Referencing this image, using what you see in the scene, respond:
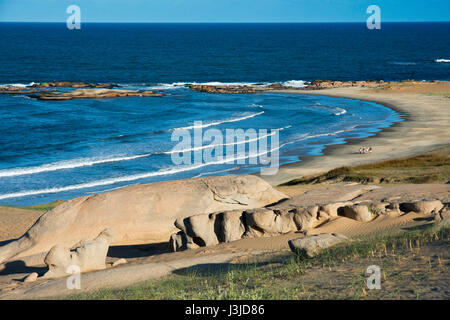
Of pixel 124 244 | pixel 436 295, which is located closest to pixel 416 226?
pixel 436 295

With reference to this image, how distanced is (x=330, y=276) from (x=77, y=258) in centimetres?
699

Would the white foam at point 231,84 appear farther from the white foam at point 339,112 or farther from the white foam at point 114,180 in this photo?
the white foam at point 114,180

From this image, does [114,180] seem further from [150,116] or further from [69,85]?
[69,85]

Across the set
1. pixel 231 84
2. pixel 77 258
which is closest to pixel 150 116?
pixel 231 84

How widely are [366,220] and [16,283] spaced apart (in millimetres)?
9659

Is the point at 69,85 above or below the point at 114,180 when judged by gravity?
above

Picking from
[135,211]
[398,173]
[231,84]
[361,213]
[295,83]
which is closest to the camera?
[361,213]

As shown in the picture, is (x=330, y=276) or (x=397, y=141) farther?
(x=397, y=141)

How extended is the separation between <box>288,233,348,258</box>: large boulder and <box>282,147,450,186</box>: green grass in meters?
12.0

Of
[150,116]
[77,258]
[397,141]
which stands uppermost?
[150,116]

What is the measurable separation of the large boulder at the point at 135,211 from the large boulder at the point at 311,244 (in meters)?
5.42

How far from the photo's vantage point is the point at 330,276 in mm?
10406

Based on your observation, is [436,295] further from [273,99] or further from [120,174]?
[273,99]

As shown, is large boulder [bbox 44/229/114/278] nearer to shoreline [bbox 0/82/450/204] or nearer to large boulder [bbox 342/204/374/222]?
large boulder [bbox 342/204/374/222]
